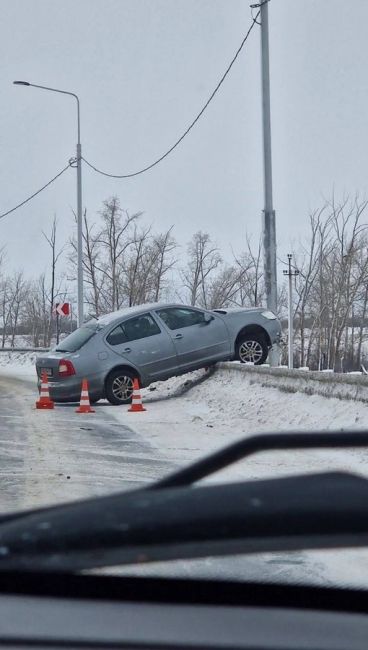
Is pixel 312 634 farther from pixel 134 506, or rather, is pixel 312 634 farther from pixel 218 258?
pixel 218 258

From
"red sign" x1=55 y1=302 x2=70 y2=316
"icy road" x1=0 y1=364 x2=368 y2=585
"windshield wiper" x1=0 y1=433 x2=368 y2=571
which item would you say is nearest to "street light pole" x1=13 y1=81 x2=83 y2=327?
"red sign" x1=55 y1=302 x2=70 y2=316

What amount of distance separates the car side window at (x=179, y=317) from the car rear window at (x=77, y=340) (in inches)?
50.1

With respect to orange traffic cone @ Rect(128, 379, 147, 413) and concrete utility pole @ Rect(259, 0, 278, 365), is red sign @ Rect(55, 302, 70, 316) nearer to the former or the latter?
concrete utility pole @ Rect(259, 0, 278, 365)

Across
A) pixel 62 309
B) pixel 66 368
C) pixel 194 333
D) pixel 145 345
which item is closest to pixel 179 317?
pixel 194 333

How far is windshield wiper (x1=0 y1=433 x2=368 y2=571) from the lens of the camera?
1.42 m

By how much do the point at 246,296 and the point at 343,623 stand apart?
218 feet

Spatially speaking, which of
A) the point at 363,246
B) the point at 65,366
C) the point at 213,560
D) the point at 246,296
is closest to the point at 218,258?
the point at 246,296

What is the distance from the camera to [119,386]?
15953mm

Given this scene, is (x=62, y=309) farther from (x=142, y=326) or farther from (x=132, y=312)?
(x=142, y=326)

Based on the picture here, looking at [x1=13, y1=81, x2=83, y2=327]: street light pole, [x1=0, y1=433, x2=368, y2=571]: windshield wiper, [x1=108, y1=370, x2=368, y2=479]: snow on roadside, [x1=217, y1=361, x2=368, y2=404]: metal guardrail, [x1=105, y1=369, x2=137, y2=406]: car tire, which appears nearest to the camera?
[x1=0, y1=433, x2=368, y2=571]: windshield wiper

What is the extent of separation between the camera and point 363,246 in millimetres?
58688

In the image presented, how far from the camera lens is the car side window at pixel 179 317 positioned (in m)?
16.2

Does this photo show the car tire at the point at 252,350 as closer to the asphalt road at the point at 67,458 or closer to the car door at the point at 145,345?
the car door at the point at 145,345

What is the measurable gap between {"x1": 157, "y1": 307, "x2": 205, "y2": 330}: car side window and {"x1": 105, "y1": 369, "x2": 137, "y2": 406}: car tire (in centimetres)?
113
